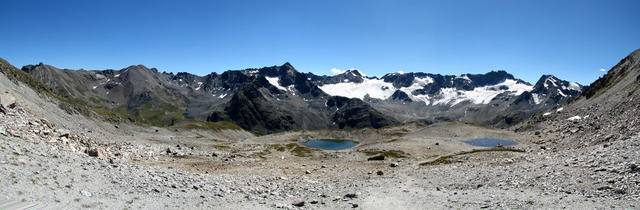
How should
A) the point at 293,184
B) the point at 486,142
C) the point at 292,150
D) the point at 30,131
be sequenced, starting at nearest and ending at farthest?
1. the point at 30,131
2. the point at 293,184
3. the point at 486,142
4. the point at 292,150

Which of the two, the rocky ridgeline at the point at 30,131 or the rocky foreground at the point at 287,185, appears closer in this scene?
the rocky foreground at the point at 287,185

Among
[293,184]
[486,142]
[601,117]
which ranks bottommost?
[486,142]

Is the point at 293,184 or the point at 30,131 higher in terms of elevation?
the point at 30,131

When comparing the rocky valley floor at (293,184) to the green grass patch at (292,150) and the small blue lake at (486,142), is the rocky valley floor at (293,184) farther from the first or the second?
the small blue lake at (486,142)

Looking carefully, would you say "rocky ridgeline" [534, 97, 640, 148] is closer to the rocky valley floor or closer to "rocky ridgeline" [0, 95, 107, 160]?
the rocky valley floor

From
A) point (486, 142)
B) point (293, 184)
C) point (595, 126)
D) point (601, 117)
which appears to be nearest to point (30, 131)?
point (293, 184)

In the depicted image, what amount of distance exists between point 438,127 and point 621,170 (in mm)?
120580

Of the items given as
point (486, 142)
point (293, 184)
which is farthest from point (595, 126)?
point (293, 184)

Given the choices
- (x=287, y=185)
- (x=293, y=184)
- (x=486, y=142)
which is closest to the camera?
(x=287, y=185)

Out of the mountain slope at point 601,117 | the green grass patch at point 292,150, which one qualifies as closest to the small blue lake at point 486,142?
the mountain slope at point 601,117

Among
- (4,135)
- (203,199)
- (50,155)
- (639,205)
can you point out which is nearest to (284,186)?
(203,199)

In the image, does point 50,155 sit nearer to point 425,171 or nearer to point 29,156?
point 29,156

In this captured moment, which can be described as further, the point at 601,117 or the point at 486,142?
the point at 486,142

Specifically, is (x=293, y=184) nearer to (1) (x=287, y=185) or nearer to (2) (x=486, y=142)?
(1) (x=287, y=185)
